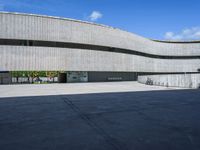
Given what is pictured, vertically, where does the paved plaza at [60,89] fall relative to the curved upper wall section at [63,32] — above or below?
below

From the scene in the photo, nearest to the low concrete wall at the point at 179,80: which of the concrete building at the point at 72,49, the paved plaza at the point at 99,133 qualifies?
the paved plaza at the point at 99,133

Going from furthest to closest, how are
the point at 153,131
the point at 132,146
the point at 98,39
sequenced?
1. the point at 98,39
2. the point at 153,131
3. the point at 132,146

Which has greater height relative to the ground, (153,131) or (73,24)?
(73,24)

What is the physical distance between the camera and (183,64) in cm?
5456

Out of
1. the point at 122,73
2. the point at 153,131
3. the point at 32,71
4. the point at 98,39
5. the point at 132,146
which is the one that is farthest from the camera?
the point at 122,73

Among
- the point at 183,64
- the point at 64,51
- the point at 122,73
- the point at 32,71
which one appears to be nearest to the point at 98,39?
the point at 64,51

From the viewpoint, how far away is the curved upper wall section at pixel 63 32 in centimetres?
3072

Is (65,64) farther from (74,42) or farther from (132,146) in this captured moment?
(132,146)

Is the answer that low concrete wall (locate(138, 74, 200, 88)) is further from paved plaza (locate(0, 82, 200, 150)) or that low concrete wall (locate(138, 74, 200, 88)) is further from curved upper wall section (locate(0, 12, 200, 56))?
curved upper wall section (locate(0, 12, 200, 56))

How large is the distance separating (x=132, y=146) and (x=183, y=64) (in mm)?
57790

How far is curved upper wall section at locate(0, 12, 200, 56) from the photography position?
30719 millimetres

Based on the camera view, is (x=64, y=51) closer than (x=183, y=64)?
Yes

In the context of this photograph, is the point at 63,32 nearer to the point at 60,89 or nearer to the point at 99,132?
the point at 60,89

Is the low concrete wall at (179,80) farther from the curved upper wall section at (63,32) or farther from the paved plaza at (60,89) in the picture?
the curved upper wall section at (63,32)
